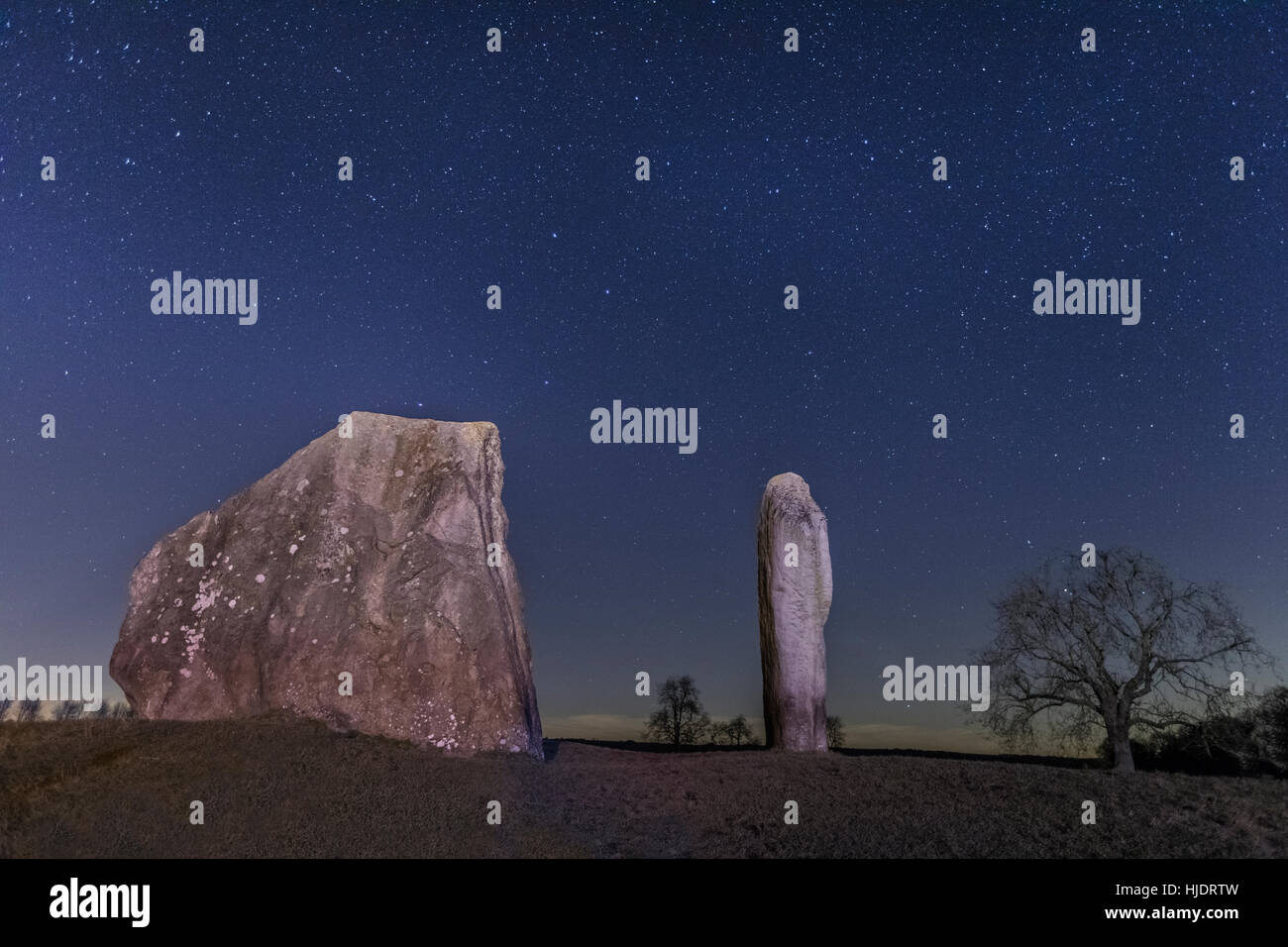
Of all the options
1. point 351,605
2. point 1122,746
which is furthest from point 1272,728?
point 351,605

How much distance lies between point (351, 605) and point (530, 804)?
576 cm

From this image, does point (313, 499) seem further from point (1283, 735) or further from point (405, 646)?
point (1283, 735)

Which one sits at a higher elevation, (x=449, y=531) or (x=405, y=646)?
(x=449, y=531)

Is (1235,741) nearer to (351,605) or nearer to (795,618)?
(795,618)

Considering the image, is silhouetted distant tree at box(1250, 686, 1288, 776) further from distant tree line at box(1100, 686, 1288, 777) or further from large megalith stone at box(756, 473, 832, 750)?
large megalith stone at box(756, 473, 832, 750)

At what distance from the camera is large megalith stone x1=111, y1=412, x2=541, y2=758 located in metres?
17.8

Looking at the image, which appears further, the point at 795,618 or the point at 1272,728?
the point at 795,618

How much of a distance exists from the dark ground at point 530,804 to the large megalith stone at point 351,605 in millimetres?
866

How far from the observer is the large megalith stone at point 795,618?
67.9 feet

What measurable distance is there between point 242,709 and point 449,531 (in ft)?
15.1

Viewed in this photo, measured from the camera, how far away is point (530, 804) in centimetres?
1432
